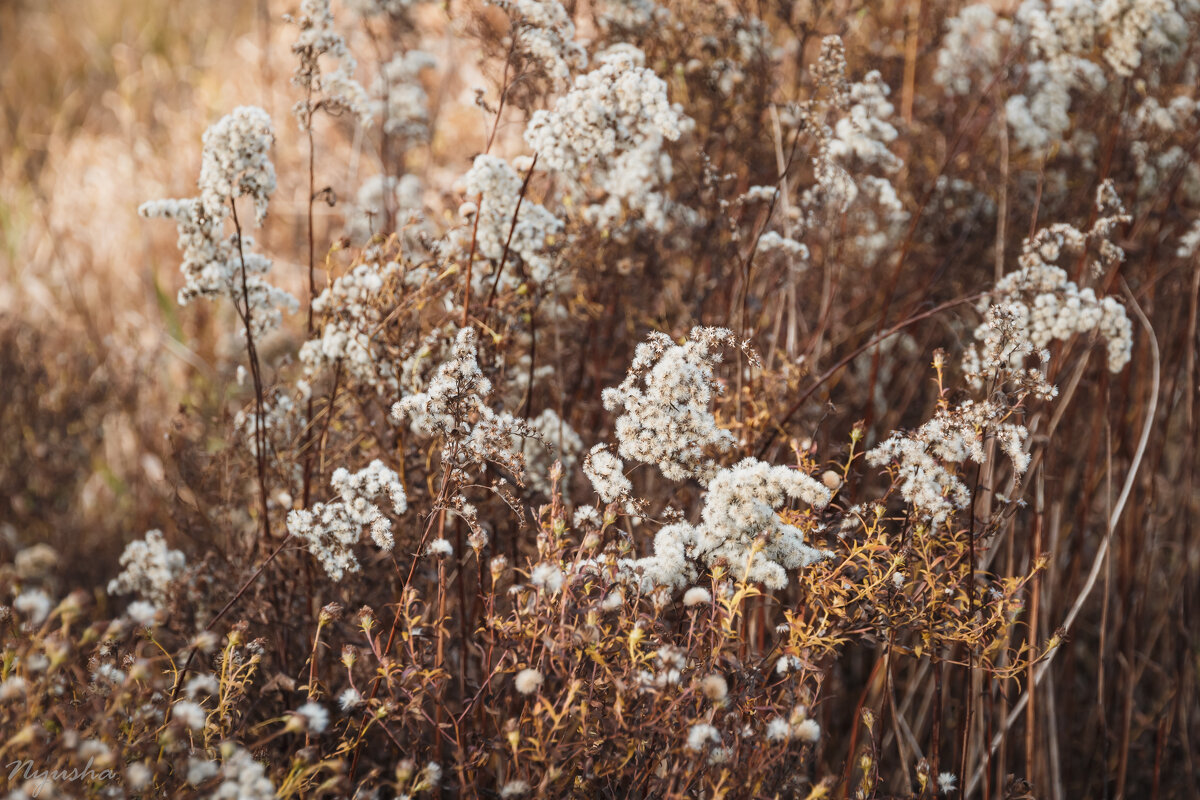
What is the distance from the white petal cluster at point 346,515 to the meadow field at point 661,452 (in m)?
0.01

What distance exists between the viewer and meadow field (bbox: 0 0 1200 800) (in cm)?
154

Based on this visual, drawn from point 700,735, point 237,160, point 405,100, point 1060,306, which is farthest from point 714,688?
point 405,100

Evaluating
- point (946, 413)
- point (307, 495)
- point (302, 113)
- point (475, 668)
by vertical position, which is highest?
point (302, 113)

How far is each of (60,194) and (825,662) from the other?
6.50 metres

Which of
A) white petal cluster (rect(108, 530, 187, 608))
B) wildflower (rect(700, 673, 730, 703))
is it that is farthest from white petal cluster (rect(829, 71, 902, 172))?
white petal cluster (rect(108, 530, 187, 608))

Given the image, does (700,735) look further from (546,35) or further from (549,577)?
(546,35)

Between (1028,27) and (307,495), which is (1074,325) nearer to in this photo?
(1028,27)

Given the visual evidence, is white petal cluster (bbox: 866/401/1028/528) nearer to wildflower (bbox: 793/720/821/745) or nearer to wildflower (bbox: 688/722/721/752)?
wildflower (bbox: 793/720/821/745)

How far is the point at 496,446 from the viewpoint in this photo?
1.68m

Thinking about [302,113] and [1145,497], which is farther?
[1145,497]

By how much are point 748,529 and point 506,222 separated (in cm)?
104

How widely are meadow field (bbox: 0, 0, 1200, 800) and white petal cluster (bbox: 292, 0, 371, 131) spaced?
1cm

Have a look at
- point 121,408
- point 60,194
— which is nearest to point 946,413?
point 121,408

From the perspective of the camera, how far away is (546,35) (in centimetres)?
198
